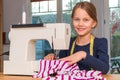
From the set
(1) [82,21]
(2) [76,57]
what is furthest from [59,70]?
(1) [82,21]

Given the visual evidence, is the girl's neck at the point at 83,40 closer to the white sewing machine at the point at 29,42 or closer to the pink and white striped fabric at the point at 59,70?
the white sewing machine at the point at 29,42

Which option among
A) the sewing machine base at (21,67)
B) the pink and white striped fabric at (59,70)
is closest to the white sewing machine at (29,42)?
the sewing machine base at (21,67)

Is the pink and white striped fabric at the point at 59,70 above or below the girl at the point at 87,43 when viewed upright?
below

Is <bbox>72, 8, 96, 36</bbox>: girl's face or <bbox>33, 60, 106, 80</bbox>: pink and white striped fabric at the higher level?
<bbox>72, 8, 96, 36</bbox>: girl's face

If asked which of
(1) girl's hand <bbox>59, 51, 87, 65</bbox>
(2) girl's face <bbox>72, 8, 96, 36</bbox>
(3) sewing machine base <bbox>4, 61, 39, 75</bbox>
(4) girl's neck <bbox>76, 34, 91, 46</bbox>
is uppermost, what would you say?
Result: (2) girl's face <bbox>72, 8, 96, 36</bbox>

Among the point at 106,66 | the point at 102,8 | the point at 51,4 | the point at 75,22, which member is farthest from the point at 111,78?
the point at 51,4

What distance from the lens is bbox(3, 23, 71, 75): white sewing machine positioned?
1.24 metres

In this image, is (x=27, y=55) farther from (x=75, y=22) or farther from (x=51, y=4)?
(x=51, y=4)

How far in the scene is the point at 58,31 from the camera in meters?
1.25

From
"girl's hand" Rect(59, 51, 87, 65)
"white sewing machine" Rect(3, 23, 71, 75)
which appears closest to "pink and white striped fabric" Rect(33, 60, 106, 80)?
"girl's hand" Rect(59, 51, 87, 65)

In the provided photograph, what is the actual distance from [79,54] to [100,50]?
0.22 metres

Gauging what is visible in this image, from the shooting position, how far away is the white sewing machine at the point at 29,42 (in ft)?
4.08

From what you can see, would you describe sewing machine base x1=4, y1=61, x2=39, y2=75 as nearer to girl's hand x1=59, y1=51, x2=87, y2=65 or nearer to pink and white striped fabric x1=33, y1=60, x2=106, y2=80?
pink and white striped fabric x1=33, y1=60, x2=106, y2=80

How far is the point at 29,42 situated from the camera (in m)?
1.31
